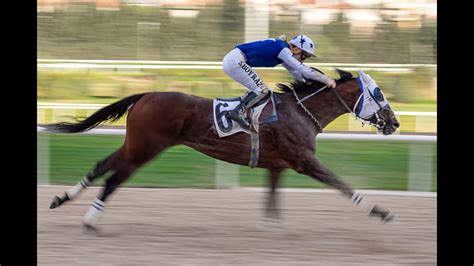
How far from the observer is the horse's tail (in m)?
6.76

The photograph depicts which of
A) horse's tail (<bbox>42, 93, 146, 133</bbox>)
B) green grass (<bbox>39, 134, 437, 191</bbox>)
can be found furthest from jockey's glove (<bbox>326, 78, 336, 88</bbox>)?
green grass (<bbox>39, 134, 437, 191</bbox>)

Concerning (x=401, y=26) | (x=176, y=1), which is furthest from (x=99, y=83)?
(x=401, y=26)

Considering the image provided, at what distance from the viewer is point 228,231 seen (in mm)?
6688

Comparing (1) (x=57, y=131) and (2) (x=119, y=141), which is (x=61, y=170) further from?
(1) (x=57, y=131)

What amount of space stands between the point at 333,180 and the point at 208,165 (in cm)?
374

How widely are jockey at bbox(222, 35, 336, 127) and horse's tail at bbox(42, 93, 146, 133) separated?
0.83m

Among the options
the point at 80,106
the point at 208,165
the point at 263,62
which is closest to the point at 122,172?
the point at 263,62

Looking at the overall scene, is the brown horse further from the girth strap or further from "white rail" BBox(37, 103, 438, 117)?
"white rail" BBox(37, 103, 438, 117)

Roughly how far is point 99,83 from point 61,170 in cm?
392

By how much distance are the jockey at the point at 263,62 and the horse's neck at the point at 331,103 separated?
0.35 feet

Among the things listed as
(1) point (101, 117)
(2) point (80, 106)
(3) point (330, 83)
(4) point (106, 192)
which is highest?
(3) point (330, 83)

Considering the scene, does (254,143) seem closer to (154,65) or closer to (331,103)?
(331,103)

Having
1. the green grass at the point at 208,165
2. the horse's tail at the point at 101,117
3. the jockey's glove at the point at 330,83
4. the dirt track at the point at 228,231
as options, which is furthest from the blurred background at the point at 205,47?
the jockey's glove at the point at 330,83

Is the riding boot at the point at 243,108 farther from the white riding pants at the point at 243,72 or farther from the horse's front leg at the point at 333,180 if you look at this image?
the horse's front leg at the point at 333,180
